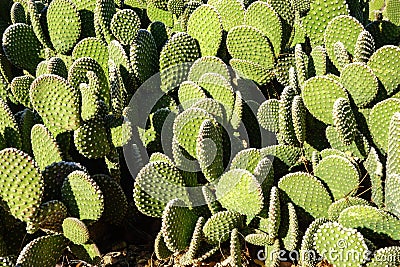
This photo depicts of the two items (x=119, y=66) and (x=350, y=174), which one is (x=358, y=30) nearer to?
(x=350, y=174)

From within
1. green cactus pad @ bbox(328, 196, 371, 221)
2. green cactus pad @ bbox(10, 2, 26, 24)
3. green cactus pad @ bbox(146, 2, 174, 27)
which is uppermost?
green cactus pad @ bbox(10, 2, 26, 24)

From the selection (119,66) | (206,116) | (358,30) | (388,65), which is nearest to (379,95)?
(388,65)

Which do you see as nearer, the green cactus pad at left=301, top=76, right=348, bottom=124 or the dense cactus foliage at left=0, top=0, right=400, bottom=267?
the dense cactus foliage at left=0, top=0, right=400, bottom=267

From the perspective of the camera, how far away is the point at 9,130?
1929 mm

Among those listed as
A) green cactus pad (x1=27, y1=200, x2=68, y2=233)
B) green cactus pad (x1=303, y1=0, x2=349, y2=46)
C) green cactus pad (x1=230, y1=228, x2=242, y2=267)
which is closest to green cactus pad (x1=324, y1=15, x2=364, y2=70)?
green cactus pad (x1=303, y1=0, x2=349, y2=46)

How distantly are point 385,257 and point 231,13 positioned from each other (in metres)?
1.37

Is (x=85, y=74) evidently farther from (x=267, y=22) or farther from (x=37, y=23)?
(x=267, y=22)

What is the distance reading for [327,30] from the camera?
2.10 m

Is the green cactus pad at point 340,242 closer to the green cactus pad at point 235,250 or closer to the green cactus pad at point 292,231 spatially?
the green cactus pad at point 292,231

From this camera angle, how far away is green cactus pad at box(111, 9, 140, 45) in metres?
2.25

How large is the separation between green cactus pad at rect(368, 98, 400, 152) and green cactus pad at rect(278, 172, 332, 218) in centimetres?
34

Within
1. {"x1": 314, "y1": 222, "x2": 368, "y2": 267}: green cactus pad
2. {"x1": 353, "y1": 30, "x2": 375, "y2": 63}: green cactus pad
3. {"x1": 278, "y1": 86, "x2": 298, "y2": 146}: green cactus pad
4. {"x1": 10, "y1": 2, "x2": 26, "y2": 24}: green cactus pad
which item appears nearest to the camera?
{"x1": 314, "y1": 222, "x2": 368, "y2": 267}: green cactus pad

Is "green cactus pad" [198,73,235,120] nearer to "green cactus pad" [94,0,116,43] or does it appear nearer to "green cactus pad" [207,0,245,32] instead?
"green cactus pad" [207,0,245,32]

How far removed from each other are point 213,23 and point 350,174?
0.94 meters
